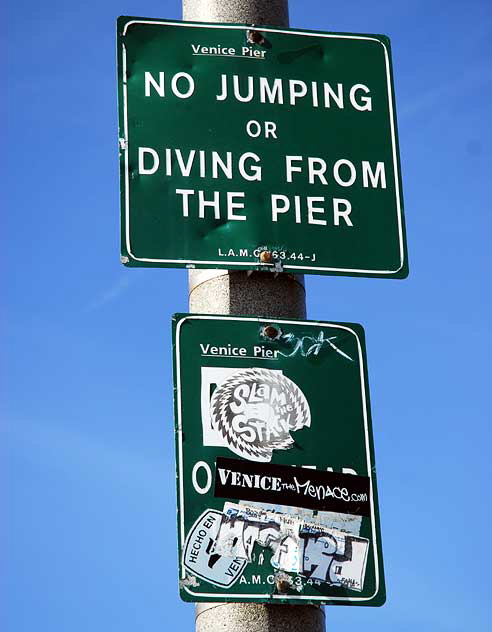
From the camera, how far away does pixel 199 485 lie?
3.88m

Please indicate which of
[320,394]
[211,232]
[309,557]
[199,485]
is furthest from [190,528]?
[211,232]

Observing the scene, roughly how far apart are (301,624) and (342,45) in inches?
84.3

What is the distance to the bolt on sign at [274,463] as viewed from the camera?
3816 mm

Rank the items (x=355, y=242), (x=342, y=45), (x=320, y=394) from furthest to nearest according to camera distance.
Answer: (x=342, y=45), (x=355, y=242), (x=320, y=394)

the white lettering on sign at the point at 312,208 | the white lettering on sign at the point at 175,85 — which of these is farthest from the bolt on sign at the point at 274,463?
the white lettering on sign at the point at 175,85

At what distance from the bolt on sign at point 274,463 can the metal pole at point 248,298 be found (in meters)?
0.07

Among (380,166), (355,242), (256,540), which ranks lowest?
(256,540)

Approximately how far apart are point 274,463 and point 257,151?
3.74ft

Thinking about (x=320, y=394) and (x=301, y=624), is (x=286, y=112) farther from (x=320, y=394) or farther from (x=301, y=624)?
(x=301, y=624)

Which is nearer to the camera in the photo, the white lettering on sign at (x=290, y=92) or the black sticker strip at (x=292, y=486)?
the black sticker strip at (x=292, y=486)

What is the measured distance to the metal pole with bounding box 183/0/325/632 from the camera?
3.79m

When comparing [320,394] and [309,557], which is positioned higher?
[320,394]

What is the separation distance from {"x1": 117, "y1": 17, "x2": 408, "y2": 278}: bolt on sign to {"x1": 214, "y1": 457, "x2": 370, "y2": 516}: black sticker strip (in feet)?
2.34

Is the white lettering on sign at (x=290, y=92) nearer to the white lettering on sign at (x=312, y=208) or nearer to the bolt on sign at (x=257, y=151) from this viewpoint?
the bolt on sign at (x=257, y=151)
